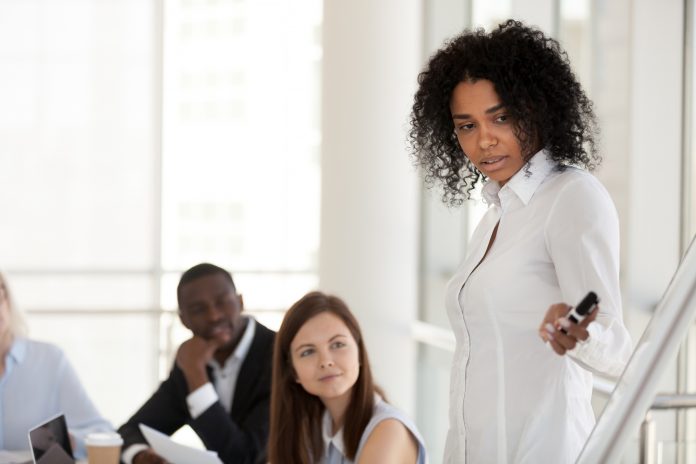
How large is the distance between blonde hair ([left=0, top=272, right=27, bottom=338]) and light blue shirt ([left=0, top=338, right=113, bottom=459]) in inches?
1.4

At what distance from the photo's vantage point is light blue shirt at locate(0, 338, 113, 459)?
3.26m

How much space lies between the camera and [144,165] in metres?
6.60

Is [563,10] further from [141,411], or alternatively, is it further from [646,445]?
[646,445]

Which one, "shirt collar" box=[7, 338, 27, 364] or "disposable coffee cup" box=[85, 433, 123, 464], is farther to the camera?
"shirt collar" box=[7, 338, 27, 364]

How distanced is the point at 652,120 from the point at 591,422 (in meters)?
1.93

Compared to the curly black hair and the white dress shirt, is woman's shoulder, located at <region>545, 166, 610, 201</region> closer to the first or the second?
the curly black hair

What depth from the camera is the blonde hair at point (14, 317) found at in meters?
3.42

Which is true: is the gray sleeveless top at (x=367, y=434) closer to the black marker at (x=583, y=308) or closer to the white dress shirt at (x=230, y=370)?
the white dress shirt at (x=230, y=370)

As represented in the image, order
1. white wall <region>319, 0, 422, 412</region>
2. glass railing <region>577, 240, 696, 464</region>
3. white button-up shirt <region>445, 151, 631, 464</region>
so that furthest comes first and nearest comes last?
1. white wall <region>319, 0, 422, 412</region>
2. white button-up shirt <region>445, 151, 631, 464</region>
3. glass railing <region>577, 240, 696, 464</region>

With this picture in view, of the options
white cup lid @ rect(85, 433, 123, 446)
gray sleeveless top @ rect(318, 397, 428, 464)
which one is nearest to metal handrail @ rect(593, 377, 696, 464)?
gray sleeveless top @ rect(318, 397, 428, 464)

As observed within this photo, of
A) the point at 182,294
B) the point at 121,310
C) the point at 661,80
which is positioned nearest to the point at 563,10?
the point at 661,80

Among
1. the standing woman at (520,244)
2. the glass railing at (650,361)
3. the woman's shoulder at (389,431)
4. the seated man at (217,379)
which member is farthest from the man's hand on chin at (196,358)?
the glass railing at (650,361)

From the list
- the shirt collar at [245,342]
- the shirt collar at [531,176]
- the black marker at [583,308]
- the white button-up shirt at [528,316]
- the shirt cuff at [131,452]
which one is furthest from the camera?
the shirt collar at [245,342]

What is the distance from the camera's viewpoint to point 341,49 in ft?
16.2
